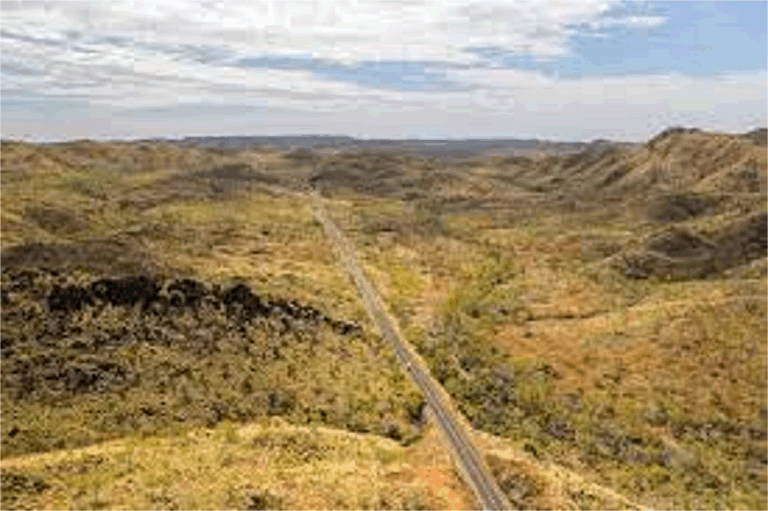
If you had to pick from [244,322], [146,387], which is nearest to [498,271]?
[244,322]

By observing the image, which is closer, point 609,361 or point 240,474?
point 240,474

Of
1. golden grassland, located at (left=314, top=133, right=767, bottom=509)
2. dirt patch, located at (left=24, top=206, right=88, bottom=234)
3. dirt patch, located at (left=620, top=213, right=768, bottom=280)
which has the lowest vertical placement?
golden grassland, located at (left=314, top=133, right=767, bottom=509)

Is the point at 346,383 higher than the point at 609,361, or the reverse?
the point at 346,383

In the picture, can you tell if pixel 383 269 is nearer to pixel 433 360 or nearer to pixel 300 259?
pixel 300 259

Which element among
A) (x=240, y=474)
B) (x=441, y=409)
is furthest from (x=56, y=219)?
(x=240, y=474)

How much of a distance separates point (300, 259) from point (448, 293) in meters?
21.5

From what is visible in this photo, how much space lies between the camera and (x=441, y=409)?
272ft

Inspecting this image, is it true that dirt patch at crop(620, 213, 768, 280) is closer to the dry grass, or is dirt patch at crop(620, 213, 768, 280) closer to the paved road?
the paved road

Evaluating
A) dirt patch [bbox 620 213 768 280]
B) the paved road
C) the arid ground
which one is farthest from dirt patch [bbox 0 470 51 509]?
dirt patch [bbox 620 213 768 280]

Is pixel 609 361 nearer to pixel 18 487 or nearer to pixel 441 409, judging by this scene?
pixel 441 409

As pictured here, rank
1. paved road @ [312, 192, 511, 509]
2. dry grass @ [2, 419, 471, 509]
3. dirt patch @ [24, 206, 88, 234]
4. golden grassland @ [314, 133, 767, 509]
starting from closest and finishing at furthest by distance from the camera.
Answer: dry grass @ [2, 419, 471, 509] → paved road @ [312, 192, 511, 509] → golden grassland @ [314, 133, 767, 509] → dirt patch @ [24, 206, 88, 234]

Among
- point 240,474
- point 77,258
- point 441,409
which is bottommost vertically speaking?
point 441,409

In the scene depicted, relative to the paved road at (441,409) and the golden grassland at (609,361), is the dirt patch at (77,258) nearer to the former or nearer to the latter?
the paved road at (441,409)

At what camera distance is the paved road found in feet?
212
